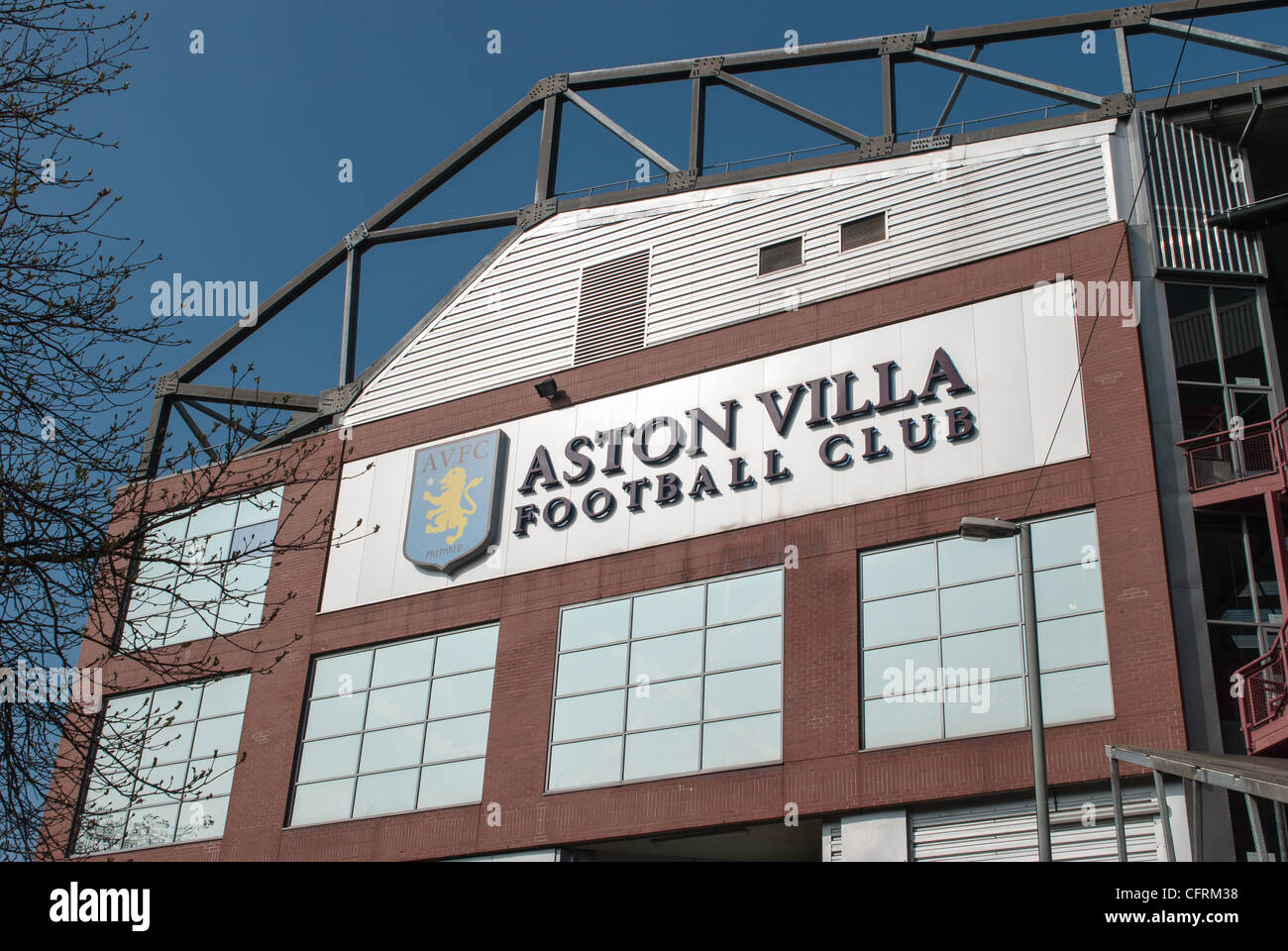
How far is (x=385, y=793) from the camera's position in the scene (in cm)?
2689

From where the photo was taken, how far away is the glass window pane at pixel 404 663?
1100 inches

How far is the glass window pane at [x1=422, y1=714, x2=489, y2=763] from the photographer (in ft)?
86.1

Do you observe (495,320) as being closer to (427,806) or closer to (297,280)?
(297,280)

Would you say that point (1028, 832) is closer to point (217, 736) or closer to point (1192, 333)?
point (1192, 333)

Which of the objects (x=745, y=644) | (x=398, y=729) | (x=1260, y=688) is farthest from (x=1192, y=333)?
(x=398, y=729)

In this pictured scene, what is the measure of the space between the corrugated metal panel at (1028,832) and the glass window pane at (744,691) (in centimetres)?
346

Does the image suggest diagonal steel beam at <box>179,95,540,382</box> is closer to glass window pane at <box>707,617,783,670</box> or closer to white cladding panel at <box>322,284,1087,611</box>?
white cladding panel at <box>322,284,1087,611</box>

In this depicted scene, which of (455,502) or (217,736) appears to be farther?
(217,736)

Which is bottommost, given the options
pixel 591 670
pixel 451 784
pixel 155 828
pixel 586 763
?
pixel 155 828

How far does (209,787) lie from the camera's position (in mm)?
29312

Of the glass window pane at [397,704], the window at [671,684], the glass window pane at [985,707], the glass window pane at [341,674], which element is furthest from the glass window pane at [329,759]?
the glass window pane at [985,707]

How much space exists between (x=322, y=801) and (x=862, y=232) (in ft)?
55.0
